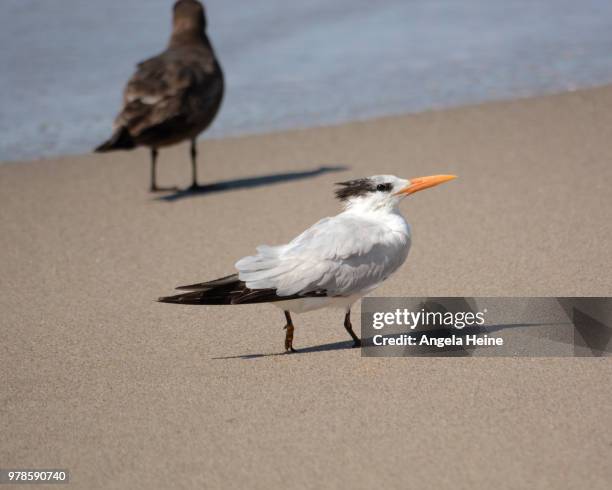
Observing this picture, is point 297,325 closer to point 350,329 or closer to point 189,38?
point 350,329

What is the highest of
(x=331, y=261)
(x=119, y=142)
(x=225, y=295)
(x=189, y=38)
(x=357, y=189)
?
(x=189, y=38)

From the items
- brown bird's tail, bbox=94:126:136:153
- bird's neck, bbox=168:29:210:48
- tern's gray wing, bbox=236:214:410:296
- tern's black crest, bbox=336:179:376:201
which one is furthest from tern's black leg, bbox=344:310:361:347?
bird's neck, bbox=168:29:210:48

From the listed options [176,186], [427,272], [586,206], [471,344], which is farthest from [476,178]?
[471,344]

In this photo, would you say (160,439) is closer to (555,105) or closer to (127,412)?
(127,412)

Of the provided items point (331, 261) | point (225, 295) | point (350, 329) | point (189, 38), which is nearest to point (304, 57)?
point (189, 38)

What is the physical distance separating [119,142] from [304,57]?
4524 millimetres

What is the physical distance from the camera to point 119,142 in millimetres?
7816

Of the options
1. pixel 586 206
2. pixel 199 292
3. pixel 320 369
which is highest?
pixel 586 206

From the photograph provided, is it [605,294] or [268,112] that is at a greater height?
[268,112]

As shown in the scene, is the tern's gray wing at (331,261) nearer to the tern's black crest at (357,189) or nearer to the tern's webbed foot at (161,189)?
the tern's black crest at (357,189)

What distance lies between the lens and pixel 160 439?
3.92 m

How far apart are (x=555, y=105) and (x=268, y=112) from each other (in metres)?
2.72

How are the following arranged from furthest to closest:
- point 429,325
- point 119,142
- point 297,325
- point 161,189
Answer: point 161,189
point 119,142
point 297,325
point 429,325

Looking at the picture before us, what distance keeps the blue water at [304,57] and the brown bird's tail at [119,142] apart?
1.47 metres
